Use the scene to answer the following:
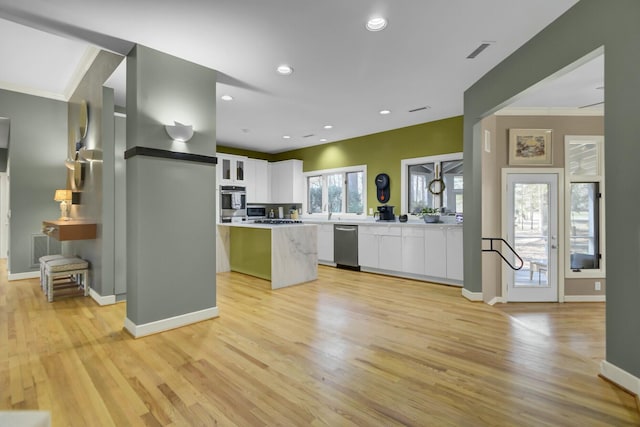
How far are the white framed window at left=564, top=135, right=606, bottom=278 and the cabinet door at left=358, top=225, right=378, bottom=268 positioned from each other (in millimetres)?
2839

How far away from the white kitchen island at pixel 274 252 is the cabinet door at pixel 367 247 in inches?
42.0

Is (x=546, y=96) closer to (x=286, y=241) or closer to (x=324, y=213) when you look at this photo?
(x=286, y=241)

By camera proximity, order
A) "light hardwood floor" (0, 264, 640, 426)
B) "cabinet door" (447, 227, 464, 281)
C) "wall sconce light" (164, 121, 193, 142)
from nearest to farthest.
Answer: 1. "light hardwood floor" (0, 264, 640, 426)
2. "wall sconce light" (164, 121, 193, 142)
3. "cabinet door" (447, 227, 464, 281)

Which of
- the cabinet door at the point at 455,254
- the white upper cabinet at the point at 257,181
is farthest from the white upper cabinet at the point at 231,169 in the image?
the cabinet door at the point at 455,254

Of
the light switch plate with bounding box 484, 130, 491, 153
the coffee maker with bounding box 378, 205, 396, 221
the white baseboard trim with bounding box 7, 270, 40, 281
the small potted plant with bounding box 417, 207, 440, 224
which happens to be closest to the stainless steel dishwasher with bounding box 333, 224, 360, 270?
the coffee maker with bounding box 378, 205, 396, 221

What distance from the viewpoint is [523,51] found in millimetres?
2926

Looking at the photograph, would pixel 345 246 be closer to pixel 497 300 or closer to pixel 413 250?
pixel 413 250

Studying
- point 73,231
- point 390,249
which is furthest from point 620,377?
point 73,231

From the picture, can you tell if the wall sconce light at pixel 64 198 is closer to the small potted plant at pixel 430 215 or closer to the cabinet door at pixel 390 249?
the cabinet door at pixel 390 249

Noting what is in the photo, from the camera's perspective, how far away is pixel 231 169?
699 centimetres

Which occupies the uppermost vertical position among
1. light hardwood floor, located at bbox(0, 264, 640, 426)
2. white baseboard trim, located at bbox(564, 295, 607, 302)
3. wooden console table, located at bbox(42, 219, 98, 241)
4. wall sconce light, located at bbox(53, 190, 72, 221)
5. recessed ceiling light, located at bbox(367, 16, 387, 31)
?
recessed ceiling light, located at bbox(367, 16, 387, 31)

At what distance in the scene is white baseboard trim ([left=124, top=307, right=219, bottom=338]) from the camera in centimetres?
286

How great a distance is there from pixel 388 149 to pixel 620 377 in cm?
477

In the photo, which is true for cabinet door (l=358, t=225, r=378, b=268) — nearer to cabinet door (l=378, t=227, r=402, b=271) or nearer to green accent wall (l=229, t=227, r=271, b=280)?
cabinet door (l=378, t=227, r=402, b=271)
